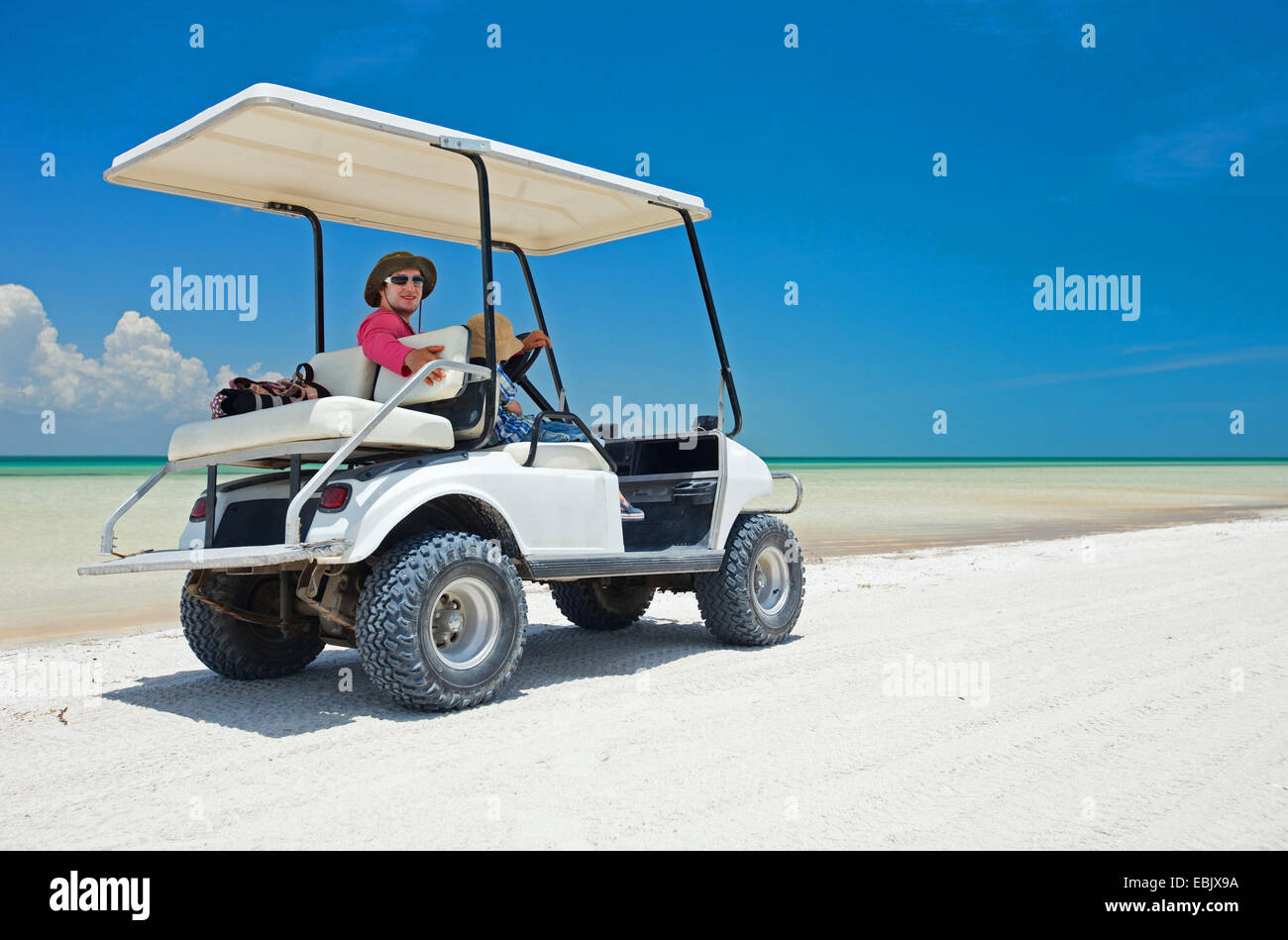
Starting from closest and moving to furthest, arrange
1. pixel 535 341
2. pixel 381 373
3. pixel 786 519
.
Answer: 1. pixel 381 373
2. pixel 535 341
3. pixel 786 519

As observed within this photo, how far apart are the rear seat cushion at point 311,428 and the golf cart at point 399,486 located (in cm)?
1

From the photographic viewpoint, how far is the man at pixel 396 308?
507cm

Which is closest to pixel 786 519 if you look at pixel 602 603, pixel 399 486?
pixel 602 603

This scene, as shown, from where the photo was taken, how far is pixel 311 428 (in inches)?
180

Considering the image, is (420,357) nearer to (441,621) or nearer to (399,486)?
(399,486)

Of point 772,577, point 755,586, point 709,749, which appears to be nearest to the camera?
point 709,749

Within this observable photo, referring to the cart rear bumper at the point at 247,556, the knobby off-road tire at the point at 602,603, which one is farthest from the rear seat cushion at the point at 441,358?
the knobby off-road tire at the point at 602,603

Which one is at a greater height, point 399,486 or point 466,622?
point 399,486

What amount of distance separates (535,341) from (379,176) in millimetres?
1231

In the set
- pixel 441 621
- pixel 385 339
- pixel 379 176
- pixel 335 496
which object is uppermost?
pixel 379 176

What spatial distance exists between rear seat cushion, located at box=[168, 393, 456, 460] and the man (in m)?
0.27

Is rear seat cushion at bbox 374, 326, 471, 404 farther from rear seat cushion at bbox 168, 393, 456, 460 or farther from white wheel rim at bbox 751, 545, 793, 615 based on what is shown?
white wheel rim at bbox 751, 545, 793, 615
